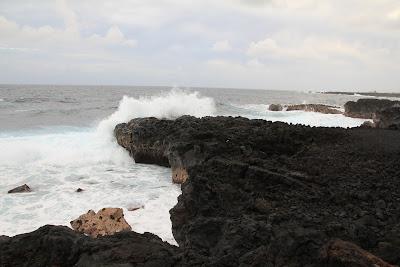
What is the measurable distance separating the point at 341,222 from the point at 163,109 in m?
17.8

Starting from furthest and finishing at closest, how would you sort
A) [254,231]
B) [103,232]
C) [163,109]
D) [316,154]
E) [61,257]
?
[163,109]
[316,154]
[103,232]
[254,231]
[61,257]

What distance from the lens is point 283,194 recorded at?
20.1 ft

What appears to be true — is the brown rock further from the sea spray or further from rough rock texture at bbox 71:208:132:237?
the sea spray

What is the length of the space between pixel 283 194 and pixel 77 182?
24.1 feet

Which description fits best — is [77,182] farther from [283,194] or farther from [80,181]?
[283,194]

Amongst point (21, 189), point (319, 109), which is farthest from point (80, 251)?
point (319, 109)

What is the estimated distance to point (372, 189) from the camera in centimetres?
641

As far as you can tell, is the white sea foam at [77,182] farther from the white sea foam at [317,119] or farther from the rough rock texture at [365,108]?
the rough rock texture at [365,108]

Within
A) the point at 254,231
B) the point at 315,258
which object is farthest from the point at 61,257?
the point at 315,258

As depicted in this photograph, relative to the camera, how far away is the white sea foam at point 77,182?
29.1ft

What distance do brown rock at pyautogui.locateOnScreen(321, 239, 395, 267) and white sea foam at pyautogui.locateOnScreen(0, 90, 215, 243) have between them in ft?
14.8

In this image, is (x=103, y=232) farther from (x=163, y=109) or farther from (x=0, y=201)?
(x=163, y=109)

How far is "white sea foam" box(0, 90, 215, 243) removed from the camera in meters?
8.86

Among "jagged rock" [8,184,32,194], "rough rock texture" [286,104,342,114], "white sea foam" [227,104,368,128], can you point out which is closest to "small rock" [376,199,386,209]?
"jagged rock" [8,184,32,194]
